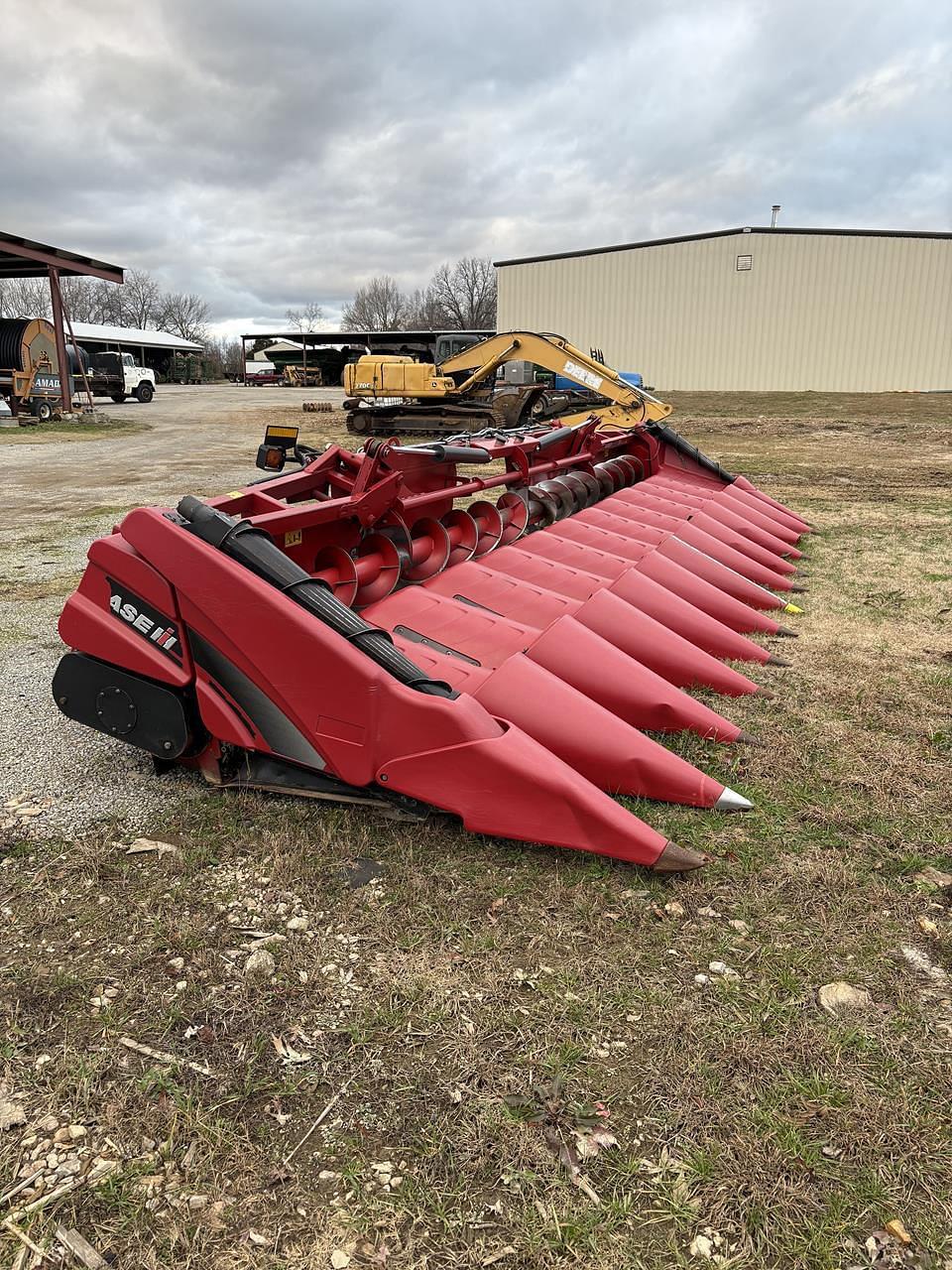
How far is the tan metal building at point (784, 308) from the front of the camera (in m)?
29.8

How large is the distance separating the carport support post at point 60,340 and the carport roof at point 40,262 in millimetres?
341

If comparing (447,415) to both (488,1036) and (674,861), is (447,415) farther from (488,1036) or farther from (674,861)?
(488,1036)

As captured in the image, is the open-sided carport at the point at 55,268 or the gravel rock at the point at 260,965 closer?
the gravel rock at the point at 260,965

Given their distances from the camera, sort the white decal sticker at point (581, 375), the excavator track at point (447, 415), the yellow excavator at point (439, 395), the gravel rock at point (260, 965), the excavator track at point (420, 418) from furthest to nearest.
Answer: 1. the excavator track at point (420, 418)
2. the excavator track at point (447, 415)
3. the yellow excavator at point (439, 395)
4. the white decal sticker at point (581, 375)
5. the gravel rock at point (260, 965)

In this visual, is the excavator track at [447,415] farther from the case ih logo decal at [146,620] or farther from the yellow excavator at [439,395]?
the case ih logo decal at [146,620]

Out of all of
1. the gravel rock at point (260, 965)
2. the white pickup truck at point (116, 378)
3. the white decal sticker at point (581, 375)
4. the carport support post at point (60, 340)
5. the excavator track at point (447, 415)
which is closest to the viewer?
the gravel rock at point (260, 965)

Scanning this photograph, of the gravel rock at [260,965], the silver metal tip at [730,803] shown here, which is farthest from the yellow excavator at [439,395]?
the gravel rock at [260,965]

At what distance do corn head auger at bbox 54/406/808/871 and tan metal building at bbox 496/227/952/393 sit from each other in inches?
1186

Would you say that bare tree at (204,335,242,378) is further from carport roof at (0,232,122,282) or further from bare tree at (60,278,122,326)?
carport roof at (0,232,122,282)

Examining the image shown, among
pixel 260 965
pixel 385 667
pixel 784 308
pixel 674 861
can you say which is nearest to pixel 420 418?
pixel 385 667

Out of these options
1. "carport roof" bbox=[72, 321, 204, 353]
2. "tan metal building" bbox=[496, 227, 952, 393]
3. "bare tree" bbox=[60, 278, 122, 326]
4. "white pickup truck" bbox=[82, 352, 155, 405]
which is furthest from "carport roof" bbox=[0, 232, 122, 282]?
"bare tree" bbox=[60, 278, 122, 326]

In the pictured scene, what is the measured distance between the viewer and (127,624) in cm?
279

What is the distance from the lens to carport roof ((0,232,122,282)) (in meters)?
18.4

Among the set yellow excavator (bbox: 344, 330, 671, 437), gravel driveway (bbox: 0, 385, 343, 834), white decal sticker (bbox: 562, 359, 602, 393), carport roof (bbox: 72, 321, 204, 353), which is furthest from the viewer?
carport roof (bbox: 72, 321, 204, 353)
